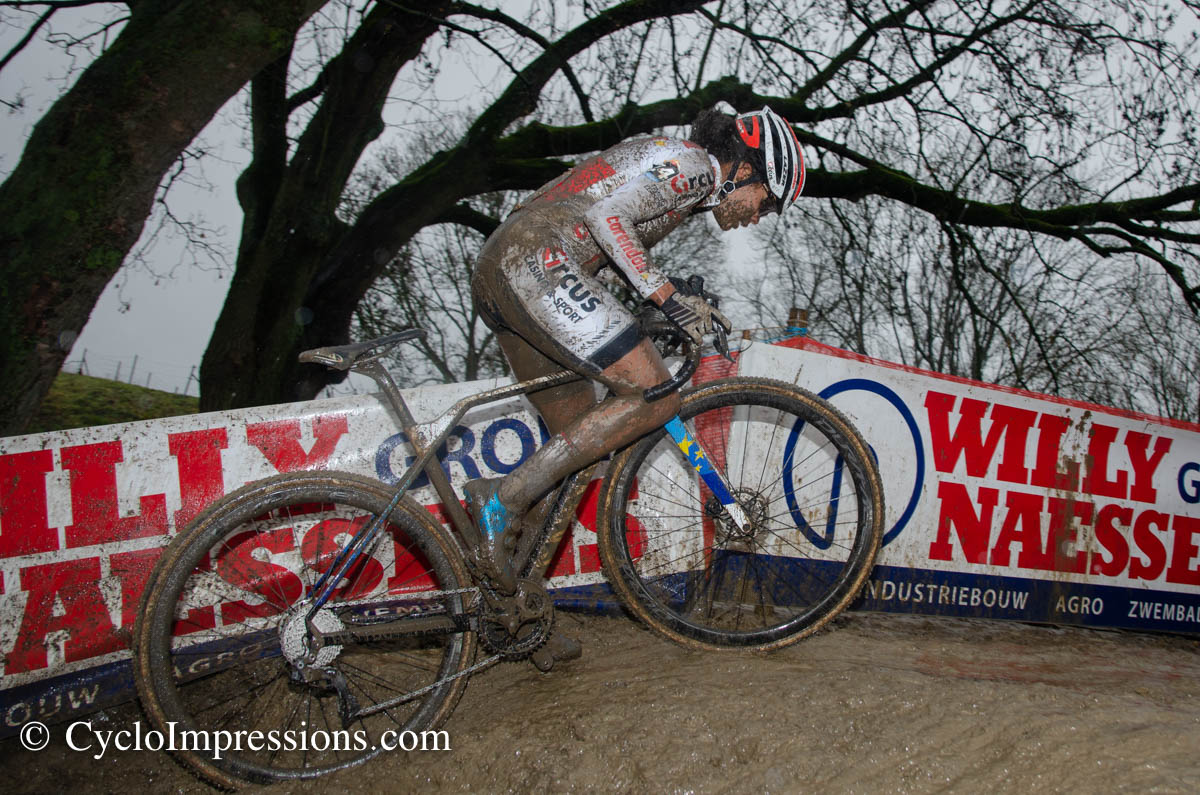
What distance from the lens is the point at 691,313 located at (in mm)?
2840

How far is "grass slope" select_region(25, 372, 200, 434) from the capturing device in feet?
28.0

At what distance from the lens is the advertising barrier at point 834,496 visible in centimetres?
364

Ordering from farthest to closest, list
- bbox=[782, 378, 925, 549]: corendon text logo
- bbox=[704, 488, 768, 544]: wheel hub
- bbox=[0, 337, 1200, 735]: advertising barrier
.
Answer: bbox=[782, 378, 925, 549]: corendon text logo < bbox=[0, 337, 1200, 735]: advertising barrier < bbox=[704, 488, 768, 544]: wheel hub

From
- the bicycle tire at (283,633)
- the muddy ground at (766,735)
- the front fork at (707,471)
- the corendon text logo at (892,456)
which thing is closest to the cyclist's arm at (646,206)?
the front fork at (707,471)

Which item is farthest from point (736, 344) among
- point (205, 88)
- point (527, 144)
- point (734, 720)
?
point (527, 144)

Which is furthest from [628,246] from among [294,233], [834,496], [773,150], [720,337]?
[294,233]

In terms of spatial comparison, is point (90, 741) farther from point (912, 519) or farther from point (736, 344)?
point (912, 519)

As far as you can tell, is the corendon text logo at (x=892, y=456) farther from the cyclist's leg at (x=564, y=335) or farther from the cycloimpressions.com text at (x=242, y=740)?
the cycloimpressions.com text at (x=242, y=740)

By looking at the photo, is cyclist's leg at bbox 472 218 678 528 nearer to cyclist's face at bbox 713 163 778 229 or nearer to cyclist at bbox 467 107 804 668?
cyclist at bbox 467 107 804 668

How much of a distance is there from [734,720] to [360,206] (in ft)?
36.6

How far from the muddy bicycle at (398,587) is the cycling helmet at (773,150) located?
80cm

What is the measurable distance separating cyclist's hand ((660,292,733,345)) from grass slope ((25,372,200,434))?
23.2 feet

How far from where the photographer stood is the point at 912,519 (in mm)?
4848

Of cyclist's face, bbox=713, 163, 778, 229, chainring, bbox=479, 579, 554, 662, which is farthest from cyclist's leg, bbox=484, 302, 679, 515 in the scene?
cyclist's face, bbox=713, 163, 778, 229
